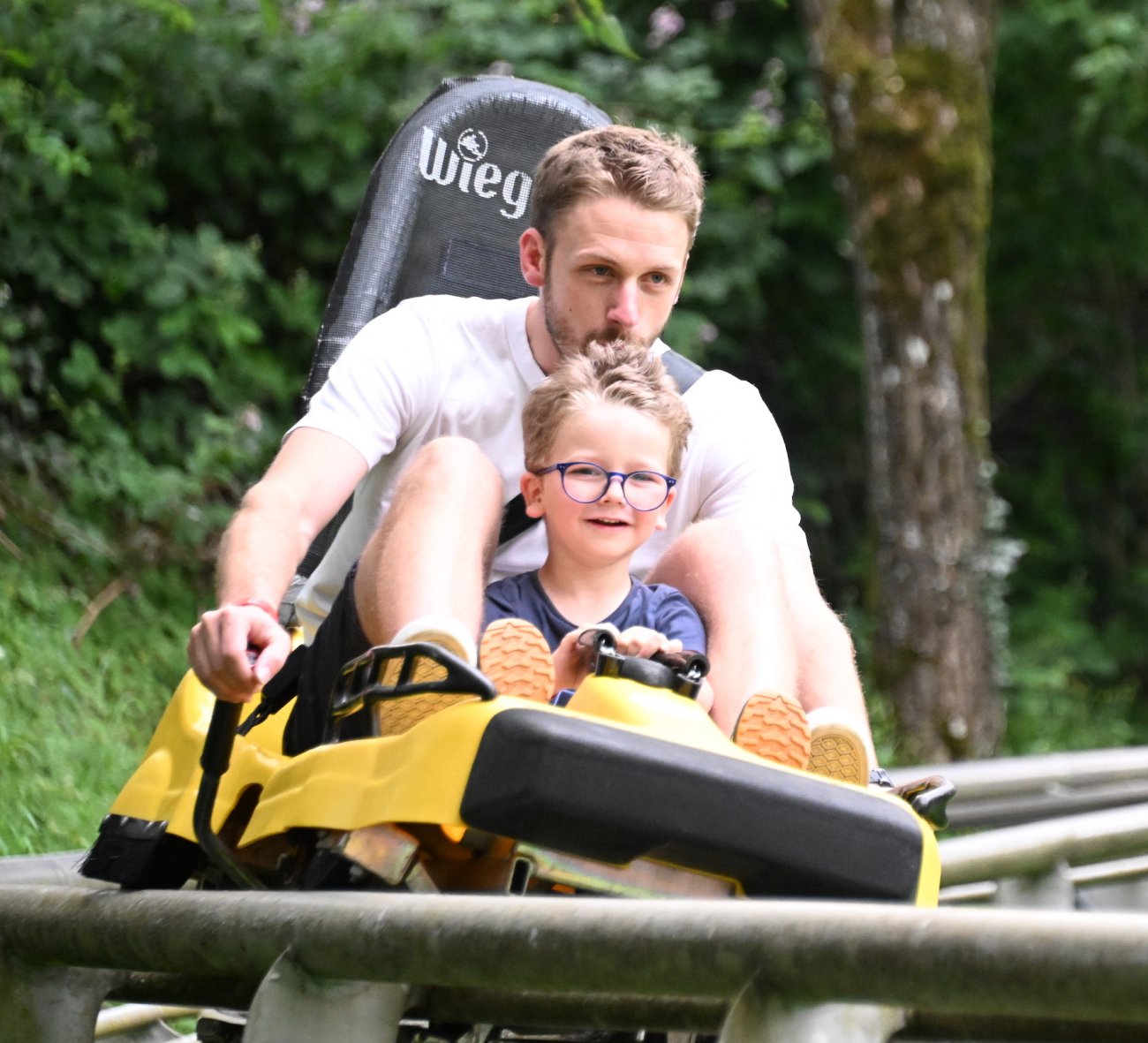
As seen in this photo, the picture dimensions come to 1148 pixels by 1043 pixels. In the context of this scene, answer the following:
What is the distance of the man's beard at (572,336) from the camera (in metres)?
2.43

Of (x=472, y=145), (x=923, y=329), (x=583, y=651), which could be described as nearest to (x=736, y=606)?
(x=583, y=651)

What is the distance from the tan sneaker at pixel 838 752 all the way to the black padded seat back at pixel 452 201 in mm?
993

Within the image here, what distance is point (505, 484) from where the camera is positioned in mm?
2395

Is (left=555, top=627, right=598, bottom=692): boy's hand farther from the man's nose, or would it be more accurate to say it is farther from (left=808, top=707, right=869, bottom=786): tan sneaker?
the man's nose

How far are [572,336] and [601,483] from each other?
427 mm

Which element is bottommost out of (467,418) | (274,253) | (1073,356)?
(467,418)

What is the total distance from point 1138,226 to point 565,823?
6.58 meters

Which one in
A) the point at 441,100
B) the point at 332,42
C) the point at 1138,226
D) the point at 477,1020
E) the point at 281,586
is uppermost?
the point at 1138,226

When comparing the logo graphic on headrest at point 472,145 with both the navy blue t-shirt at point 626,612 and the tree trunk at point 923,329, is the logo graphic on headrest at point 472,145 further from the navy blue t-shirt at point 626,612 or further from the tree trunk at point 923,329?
the tree trunk at point 923,329

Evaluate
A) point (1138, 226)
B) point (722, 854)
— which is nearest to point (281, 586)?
point (722, 854)

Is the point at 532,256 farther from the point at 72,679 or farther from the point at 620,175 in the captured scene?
the point at 72,679

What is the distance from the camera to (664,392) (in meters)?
2.19

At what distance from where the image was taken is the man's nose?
2.43 m

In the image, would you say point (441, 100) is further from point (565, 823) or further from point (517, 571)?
point (565, 823)
